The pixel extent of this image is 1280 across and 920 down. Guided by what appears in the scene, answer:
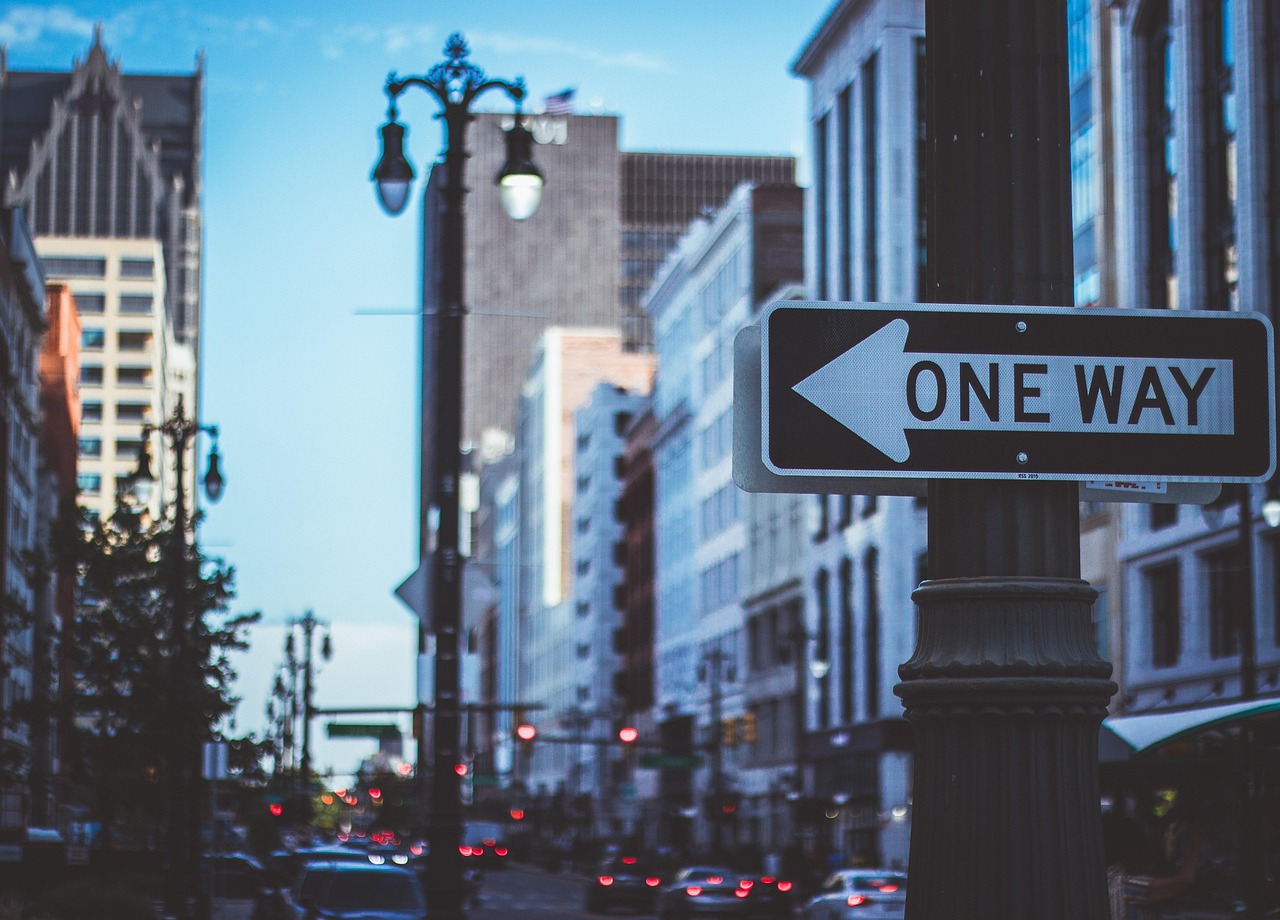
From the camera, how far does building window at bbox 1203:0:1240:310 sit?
170ft

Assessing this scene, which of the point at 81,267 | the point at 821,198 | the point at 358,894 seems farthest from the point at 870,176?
the point at 81,267

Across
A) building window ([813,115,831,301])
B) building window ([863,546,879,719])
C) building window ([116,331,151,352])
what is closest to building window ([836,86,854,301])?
building window ([813,115,831,301])

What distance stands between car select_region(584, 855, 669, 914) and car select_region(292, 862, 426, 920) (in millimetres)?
30681

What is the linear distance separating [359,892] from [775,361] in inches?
890

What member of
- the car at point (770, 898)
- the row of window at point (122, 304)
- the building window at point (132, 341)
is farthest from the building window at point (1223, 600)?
the building window at point (132, 341)

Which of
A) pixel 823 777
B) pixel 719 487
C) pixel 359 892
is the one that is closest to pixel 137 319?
pixel 719 487

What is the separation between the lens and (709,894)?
46312 millimetres

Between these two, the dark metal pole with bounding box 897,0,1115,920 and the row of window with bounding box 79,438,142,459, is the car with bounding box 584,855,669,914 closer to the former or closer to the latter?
the dark metal pole with bounding box 897,0,1115,920

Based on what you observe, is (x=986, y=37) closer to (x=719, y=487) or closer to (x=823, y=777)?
(x=823, y=777)

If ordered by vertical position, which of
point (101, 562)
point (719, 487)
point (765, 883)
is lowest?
point (765, 883)

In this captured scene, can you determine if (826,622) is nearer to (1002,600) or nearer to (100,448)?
(1002,600)

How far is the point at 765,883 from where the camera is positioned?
4869 cm

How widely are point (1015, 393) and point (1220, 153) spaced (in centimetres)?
5055

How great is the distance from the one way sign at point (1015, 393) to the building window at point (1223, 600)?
48282mm
